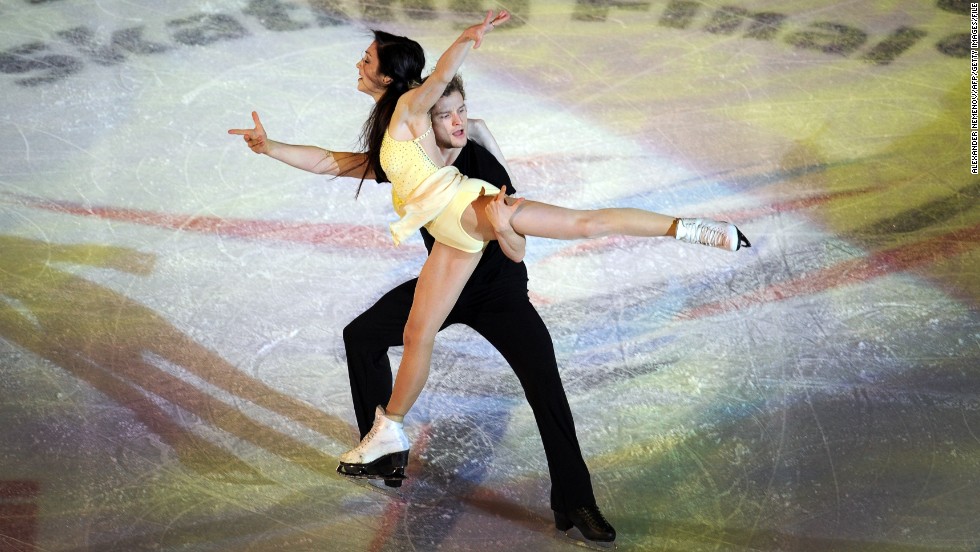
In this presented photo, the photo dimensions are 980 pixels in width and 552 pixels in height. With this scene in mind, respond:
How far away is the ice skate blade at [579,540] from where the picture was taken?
12.6ft

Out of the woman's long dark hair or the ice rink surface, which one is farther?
the ice rink surface

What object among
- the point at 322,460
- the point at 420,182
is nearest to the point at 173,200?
the point at 322,460

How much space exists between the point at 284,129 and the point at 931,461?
12.2 ft

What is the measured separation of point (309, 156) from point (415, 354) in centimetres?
85

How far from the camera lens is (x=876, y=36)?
22.4 ft

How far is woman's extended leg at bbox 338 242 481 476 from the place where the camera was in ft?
12.4

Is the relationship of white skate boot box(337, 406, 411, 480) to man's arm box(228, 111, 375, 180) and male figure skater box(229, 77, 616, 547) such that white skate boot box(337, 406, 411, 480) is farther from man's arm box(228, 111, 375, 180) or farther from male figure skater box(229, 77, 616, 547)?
man's arm box(228, 111, 375, 180)

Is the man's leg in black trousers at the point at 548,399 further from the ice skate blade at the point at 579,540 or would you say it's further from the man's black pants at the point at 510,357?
the ice skate blade at the point at 579,540

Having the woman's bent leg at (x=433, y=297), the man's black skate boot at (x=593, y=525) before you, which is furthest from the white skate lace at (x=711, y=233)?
the man's black skate boot at (x=593, y=525)

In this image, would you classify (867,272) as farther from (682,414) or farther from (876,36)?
(876,36)

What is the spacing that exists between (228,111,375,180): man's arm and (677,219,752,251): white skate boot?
1.16 m

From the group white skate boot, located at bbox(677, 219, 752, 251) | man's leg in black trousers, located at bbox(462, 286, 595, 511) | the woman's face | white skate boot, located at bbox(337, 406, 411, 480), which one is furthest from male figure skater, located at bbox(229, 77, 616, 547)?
white skate boot, located at bbox(677, 219, 752, 251)

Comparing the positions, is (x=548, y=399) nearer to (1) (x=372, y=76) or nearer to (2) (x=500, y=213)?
(2) (x=500, y=213)

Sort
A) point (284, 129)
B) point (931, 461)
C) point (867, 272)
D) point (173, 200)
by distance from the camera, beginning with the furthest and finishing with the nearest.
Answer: point (284, 129) → point (173, 200) → point (867, 272) → point (931, 461)
